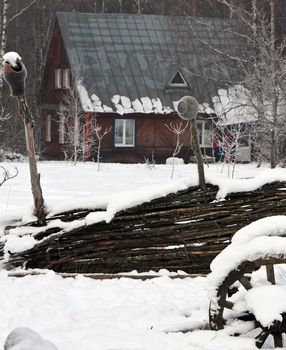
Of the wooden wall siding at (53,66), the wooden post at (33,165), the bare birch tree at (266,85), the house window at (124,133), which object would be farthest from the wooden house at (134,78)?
the wooden post at (33,165)

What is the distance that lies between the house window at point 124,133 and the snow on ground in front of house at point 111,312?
19.1 m

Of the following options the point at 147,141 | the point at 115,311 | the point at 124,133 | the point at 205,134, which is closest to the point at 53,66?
the point at 124,133

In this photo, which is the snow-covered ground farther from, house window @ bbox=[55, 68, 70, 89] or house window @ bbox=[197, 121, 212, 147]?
house window @ bbox=[55, 68, 70, 89]

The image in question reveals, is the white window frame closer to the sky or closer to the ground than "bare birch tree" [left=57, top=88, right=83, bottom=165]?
closer to the sky

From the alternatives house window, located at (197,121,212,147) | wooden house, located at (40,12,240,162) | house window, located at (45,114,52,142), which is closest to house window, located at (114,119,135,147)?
wooden house, located at (40,12,240,162)

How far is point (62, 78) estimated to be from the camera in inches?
1027

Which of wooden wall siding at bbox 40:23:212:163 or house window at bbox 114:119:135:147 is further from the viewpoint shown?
house window at bbox 114:119:135:147

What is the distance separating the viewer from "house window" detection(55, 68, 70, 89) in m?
25.7

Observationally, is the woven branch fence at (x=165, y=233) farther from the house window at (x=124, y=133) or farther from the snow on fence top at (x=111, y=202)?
the house window at (x=124, y=133)

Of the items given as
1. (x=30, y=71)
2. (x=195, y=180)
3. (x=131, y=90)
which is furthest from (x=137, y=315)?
(x=30, y=71)

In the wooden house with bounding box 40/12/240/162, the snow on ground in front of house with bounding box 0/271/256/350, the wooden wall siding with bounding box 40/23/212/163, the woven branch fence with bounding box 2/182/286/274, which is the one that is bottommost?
the snow on ground in front of house with bounding box 0/271/256/350

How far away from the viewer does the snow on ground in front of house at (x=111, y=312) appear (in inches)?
142

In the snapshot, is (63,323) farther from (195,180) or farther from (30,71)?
(30,71)

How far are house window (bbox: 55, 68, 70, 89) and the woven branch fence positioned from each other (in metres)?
20.6
